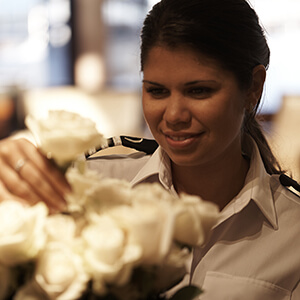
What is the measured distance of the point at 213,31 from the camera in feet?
3.84

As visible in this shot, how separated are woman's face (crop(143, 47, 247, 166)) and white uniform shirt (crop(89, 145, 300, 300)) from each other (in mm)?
178

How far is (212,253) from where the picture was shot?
1.25 m

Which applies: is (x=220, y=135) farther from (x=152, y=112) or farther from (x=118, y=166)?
(x=118, y=166)

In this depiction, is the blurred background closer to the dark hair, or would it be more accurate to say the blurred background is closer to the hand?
the dark hair

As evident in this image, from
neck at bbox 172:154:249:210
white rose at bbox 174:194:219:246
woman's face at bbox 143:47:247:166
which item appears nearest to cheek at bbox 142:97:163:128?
woman's face at bbox 143:47:247:166

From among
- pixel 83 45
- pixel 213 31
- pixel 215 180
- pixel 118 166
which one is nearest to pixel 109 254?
pixel 213 31

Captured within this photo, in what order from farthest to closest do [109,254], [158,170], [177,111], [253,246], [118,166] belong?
1. [118,166]
2. [158,170]
3. [253,246]
4. [177,111]
5. [109,254]

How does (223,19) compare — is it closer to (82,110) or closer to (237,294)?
(237,294)

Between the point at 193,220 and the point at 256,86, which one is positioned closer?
the point at 193,220

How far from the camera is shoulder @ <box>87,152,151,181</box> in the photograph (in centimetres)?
151

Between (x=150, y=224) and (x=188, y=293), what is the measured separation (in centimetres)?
16

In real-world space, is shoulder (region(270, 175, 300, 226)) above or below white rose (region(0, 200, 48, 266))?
below

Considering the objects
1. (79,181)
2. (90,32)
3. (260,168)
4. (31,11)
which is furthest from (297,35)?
(79,181)

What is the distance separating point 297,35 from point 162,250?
20.4 ft
